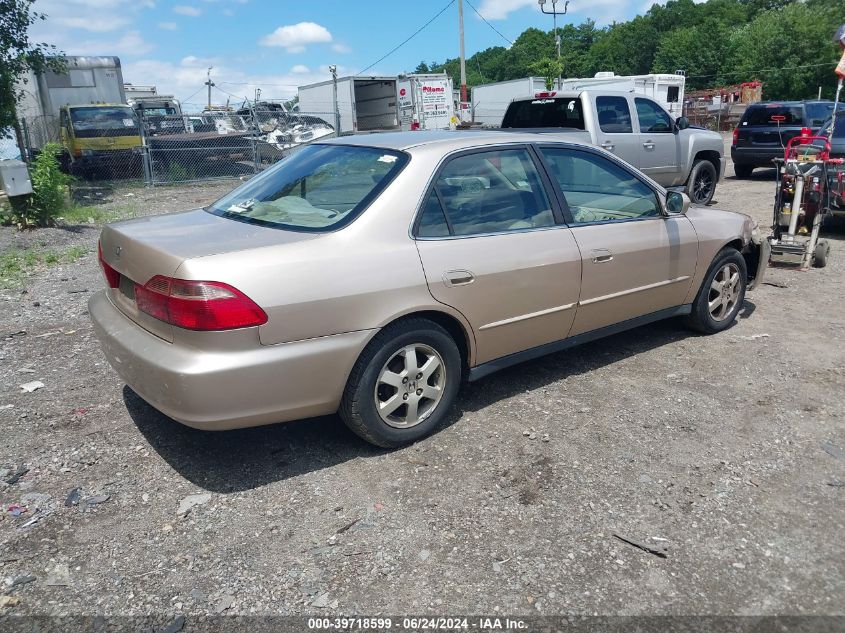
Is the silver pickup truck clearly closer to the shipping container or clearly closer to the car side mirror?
the car side mirror

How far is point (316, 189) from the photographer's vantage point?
3.91 metres

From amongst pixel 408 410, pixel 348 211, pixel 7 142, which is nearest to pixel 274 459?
pixel 408 410

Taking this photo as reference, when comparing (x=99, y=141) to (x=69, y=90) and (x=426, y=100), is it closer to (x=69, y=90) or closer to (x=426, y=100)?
(x=69, y=90)

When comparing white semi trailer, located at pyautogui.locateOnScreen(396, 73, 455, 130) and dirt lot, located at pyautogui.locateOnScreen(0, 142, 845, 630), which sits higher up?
white semi trailer, located at pyautogui.locateOnScreen(396, 73, 455, 130)

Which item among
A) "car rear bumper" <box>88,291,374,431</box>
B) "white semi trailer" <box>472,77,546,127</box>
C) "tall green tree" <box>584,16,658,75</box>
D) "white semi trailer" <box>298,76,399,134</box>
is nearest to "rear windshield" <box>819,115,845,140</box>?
"car rear bumper" <box>88,291,374,431</box>

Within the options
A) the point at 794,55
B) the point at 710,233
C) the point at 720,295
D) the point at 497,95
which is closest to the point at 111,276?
the point at 710,233

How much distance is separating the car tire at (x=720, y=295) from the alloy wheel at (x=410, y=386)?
2.59 meters

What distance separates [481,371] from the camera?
399cm

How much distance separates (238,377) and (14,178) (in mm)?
8480

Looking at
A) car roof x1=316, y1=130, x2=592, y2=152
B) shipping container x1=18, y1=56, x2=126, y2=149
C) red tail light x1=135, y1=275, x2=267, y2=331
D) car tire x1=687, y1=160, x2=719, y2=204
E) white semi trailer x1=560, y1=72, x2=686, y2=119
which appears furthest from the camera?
white semi trailer x1=560, y1=72, x2=686, y2=119

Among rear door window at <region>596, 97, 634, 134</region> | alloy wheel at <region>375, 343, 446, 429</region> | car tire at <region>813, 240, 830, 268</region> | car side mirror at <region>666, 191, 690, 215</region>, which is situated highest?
rear door window at <region>596, 97, 634, 134</region>

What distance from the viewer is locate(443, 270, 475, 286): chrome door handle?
3.61 meters

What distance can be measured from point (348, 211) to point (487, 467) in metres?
1.52

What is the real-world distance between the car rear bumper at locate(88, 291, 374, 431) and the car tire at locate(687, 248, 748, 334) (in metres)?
3.15
